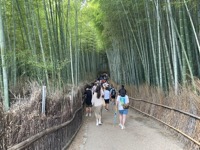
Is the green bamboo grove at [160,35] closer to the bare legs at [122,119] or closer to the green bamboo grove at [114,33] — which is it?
the green bamboo grove at [114,33]

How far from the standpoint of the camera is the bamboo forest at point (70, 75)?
10.7 ft

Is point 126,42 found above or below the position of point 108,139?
above

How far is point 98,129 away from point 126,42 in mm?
5089

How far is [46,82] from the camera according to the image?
626 centimetres

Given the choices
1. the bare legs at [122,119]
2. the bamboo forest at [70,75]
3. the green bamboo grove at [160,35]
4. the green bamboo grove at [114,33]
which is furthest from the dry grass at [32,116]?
the green bamboo grove at [160,35]

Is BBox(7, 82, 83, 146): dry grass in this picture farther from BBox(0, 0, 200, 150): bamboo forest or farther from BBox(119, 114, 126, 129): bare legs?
BBox(119, 114, 126, 129): bare legs

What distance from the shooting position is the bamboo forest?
3.26m

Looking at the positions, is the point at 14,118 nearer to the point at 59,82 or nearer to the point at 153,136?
the point at 153,136

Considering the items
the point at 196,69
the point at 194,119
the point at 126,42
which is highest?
the point at 126,42

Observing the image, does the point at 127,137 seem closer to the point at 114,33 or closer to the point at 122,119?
the point at 122,119

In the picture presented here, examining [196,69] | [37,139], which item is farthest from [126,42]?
[37,139]

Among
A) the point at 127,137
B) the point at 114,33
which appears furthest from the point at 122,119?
the point at 114,33

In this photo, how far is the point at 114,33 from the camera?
10.6m

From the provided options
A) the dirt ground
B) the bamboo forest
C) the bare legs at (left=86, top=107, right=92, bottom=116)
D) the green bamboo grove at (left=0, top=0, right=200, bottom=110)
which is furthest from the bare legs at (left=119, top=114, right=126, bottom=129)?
the bare legs at (left=86, top=107, right=92, bottom=116)
